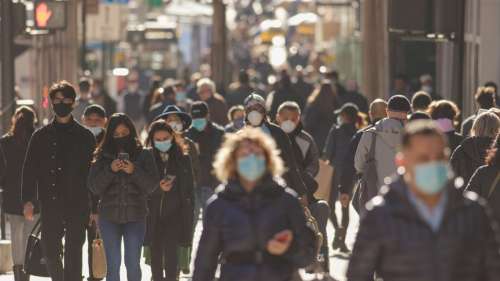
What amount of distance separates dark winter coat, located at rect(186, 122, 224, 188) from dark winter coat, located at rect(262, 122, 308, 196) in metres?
3.47

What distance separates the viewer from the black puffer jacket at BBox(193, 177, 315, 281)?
8820mm

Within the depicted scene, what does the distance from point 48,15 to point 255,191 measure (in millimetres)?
12347

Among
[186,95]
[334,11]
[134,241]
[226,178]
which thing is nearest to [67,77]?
[186,95]

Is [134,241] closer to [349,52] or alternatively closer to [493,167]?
[493,167]

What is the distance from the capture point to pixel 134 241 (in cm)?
1328

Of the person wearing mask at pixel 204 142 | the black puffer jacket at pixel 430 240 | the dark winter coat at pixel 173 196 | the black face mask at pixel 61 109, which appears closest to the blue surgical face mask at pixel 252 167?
the black puffer jacket at pixel 430 240

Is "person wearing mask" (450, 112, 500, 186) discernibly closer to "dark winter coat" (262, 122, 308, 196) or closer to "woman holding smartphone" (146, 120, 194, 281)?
"dark winter coat" (262, 122, 308, 196)

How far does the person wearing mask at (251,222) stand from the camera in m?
8.81

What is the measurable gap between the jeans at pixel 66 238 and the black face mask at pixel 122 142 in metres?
0.60

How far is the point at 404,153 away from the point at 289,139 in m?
7.42

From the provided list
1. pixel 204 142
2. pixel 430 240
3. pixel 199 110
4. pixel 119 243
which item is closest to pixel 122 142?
pixel 119 243

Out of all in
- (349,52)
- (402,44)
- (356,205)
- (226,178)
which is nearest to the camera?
(226,178)

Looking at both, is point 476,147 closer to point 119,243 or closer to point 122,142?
point 122,142

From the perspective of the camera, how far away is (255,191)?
8859 mm
